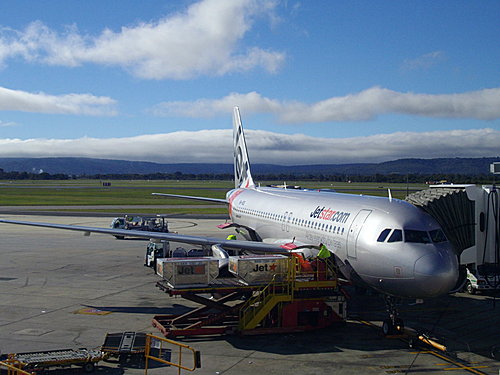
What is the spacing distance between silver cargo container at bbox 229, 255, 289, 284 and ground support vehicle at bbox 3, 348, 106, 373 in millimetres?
6197

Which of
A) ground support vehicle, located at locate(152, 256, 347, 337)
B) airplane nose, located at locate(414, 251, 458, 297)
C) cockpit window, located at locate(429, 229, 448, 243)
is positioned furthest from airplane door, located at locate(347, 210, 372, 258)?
airplane nose, located at locate(414, 251, 458, 297)

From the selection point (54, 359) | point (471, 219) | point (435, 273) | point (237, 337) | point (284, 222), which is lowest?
point (237, 337)

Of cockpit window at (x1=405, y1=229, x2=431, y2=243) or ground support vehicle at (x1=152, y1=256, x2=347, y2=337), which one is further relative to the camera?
ground support vehicle at (x1=152, y1=256, x2=347, y2=337)

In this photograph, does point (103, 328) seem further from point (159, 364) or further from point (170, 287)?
point (159, 364)

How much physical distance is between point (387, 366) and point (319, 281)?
15.4 feet

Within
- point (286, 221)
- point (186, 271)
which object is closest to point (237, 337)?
point (186, 271)

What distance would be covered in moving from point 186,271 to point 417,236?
8172 millimetres

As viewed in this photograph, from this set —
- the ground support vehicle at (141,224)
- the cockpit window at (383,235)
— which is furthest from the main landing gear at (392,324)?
the ground support vehicle at (141,224)

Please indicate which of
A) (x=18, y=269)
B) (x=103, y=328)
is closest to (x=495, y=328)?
(x=103, y=328)

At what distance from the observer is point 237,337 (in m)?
19.7

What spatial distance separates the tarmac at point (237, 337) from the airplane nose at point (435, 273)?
7.45 feet

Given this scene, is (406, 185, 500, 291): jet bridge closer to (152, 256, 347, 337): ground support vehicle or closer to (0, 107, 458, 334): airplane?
(0, 107, 458, 334): airplane

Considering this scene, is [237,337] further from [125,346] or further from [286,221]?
[286,221]

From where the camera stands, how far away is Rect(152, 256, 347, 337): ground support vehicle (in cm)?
1978
